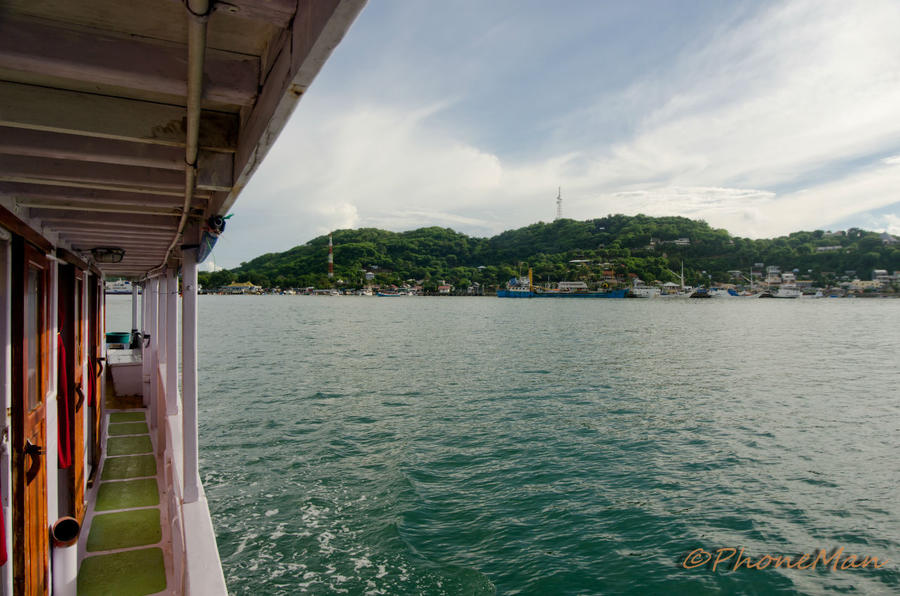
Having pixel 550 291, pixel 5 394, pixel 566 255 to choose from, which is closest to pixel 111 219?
pixel 5 394

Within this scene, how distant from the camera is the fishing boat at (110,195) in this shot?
4.39 ft

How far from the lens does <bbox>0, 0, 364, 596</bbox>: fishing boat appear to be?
134 cm

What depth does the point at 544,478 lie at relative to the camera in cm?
823

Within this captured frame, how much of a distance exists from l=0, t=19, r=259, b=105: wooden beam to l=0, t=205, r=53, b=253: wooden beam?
147cm

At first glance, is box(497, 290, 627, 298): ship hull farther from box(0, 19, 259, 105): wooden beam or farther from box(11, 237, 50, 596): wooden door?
box(0, 19, 259, 105): wooden beam

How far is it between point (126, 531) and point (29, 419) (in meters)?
2.80

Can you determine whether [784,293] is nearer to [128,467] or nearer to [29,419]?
[128,467]

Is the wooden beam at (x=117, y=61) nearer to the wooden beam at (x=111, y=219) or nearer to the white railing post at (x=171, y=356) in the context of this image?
the wooden beam at (x=111, y=219)

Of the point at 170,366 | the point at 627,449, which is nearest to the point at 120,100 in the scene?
the point at 170,366

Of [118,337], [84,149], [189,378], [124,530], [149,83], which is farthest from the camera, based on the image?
[118,337]

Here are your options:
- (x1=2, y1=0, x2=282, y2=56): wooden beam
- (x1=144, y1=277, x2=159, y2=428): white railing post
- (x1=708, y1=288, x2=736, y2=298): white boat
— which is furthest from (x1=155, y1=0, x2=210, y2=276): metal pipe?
(x1=708, y1=288, x2=736, y2=298): white boat

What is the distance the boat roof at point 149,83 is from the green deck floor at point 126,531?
3398 millimetres

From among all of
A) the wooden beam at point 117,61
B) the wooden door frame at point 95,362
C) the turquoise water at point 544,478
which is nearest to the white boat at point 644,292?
the turquoise water at point 544,478

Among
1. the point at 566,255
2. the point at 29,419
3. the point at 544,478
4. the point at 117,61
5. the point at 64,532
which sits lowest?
the point at 544,478
